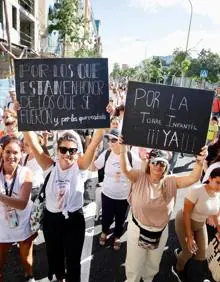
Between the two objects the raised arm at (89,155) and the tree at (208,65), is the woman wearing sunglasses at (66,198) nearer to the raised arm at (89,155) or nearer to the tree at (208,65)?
the raised arm at (89,155)

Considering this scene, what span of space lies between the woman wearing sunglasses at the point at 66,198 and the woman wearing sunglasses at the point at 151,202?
19.2 inches

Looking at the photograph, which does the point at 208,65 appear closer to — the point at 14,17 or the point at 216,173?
the point at 14,17

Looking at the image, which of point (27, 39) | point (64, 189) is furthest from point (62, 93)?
point (27, 39)

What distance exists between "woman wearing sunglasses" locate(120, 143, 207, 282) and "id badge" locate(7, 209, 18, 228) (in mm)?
1215

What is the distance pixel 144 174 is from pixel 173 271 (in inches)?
61.5

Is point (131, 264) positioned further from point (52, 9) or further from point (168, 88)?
point (52, 9)

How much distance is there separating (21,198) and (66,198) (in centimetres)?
46

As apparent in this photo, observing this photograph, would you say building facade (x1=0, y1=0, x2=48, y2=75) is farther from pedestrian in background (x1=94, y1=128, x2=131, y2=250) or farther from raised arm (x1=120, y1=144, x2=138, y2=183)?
raised arm (x1=120, y1=144, x2=138, y2=183)

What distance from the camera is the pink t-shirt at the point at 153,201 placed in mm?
3055

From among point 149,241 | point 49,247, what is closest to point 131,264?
point 149,241

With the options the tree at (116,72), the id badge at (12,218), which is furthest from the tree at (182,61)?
the tree at (116,72)

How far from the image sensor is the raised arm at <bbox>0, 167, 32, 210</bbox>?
2904 millimetres

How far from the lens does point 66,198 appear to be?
9.86 feet

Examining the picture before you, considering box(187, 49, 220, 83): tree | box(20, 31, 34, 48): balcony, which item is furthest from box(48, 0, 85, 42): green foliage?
box(187, 49, 220, 83): tree
